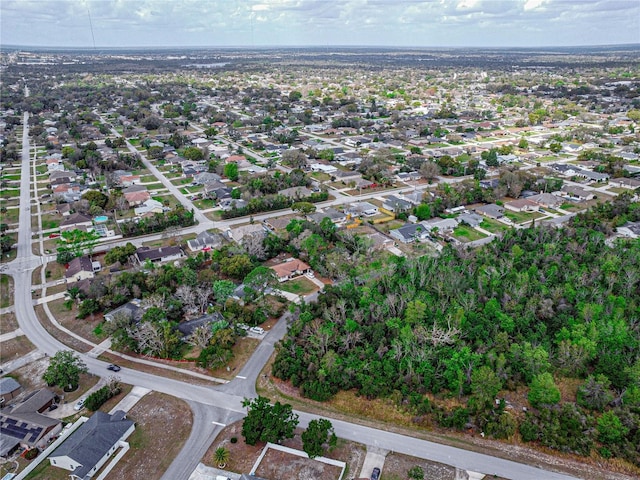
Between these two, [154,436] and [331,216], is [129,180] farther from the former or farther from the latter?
[154,436]

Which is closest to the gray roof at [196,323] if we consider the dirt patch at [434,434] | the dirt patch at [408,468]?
the dirt patch at [434,434]

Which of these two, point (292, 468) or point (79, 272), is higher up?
point (79, 272)

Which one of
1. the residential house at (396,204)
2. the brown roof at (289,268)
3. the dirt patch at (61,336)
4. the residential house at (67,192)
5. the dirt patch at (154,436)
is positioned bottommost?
the dirt patch at (154,436)

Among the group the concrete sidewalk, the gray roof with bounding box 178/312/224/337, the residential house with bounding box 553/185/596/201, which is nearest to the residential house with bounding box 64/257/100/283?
the concrete sidewalk

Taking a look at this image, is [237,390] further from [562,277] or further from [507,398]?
[562,277]

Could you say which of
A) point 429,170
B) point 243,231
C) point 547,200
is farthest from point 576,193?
point 243,231

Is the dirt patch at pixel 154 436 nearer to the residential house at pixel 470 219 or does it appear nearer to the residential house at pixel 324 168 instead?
the residential house at pixel 470 219

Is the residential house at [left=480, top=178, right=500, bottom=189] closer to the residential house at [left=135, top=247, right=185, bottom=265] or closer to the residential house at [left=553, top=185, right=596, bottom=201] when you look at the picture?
the residential house at [left=553, top=185, right=596, bottom=201]
